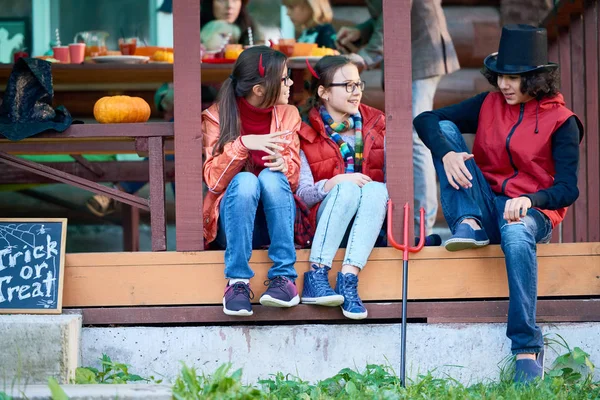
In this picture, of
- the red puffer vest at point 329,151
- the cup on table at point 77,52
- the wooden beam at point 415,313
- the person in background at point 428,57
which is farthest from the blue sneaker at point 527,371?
the cup on table at point 77,52

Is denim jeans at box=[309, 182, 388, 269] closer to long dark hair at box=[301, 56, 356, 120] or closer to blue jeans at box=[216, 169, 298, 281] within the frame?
blue jeans at box=[216, 169, 298, 281]

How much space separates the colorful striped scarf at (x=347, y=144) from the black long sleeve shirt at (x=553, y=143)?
27cm

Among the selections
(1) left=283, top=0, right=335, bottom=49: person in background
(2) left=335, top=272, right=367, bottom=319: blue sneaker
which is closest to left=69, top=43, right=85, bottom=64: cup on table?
(1) left=283, top=0, right=335, bottom=49: person in background

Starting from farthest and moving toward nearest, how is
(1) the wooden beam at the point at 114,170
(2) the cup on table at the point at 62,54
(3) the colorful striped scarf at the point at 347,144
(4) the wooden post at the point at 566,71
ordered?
(1) the wooden beam at the point at 114,170 → (2) the cup on table at the point at 62,54 → (4) the wooden post at the point at 566,71 → (3) the colorful striped scarf at the point at 347,144

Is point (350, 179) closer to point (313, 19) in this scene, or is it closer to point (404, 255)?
point (404, 255)

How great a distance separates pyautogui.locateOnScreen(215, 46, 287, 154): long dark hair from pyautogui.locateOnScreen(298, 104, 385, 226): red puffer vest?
24cm

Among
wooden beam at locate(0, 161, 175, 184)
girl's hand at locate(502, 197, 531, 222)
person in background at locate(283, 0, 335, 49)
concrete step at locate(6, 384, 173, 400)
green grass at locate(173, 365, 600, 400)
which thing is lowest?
green grass at locate(173, 365, 600, 400)

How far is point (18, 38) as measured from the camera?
766 centimetres

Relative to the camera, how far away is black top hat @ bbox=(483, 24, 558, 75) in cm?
451

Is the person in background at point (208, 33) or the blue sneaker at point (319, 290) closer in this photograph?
the blue sneaker at point (319, 290)

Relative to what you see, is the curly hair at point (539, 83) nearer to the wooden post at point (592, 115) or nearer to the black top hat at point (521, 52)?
the black top hat at point (521, 52)

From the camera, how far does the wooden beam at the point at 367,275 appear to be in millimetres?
4531

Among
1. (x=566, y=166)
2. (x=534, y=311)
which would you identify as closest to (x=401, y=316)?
(x=534, y=311)

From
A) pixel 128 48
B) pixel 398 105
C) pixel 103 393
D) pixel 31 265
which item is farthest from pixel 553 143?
pixel 128 48
